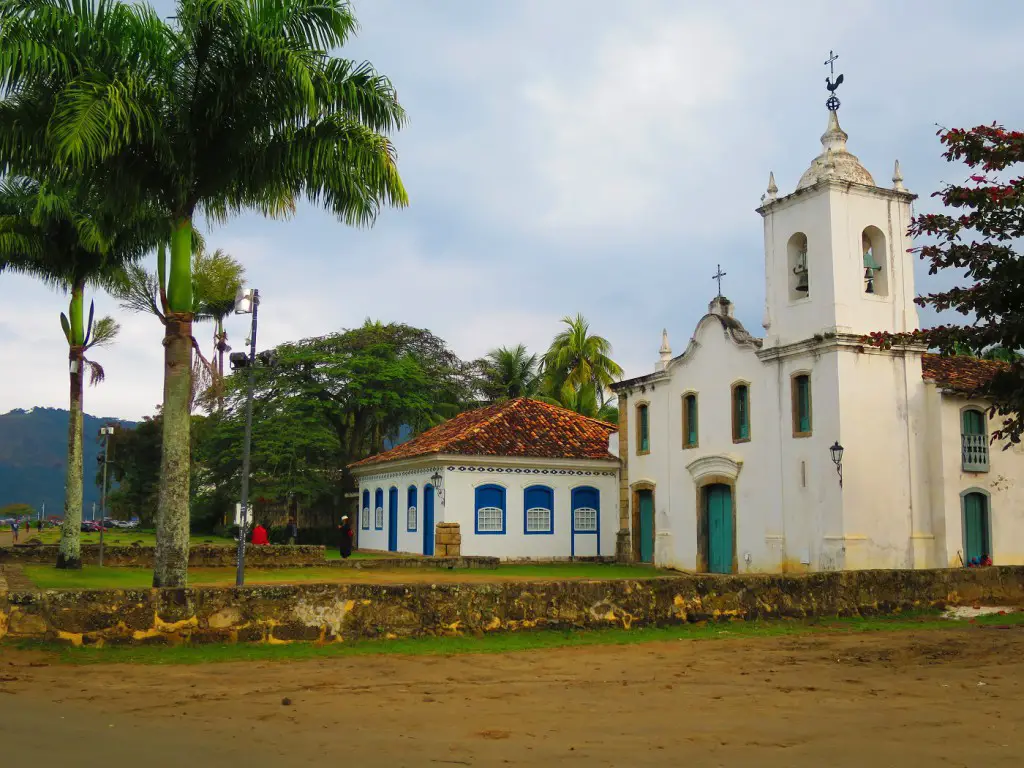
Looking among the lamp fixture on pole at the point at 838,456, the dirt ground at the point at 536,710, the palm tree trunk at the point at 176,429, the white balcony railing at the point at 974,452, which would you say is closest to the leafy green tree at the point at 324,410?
the lamp fixture on pole at the point at 838,456

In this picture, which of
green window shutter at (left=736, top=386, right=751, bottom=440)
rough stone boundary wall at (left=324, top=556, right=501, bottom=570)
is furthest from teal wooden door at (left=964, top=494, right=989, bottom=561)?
rough stone boundary wall at (left=324, top=556, right=501, bottom=570)

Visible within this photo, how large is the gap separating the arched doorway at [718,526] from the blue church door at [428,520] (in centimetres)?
751

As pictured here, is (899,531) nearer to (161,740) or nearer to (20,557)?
(161,740)

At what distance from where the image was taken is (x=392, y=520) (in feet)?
98.6

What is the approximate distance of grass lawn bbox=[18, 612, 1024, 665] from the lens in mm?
9406

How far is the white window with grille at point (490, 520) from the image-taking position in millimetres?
26391

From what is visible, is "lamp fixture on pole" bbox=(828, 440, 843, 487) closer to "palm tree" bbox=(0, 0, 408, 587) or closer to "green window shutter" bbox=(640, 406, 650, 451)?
"green window shutter" bbox=(640, 406, 650, 451)

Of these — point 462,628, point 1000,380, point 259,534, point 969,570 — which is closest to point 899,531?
point 969,570

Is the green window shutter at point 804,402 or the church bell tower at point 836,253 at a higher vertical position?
the church bell tower at point 836,253

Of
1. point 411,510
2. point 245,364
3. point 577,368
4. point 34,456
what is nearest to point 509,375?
point 577,368

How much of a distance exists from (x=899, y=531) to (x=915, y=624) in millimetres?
7352

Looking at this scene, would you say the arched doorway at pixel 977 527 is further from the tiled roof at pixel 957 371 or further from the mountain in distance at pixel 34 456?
the mountain in distance at pixel 34 456

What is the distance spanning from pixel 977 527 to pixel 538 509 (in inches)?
441

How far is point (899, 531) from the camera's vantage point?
20.0 meters
